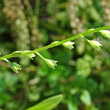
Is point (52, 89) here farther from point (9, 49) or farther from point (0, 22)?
point (0, 22)

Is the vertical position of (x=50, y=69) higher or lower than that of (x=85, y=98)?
higher

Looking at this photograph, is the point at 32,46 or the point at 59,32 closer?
the point at 32,46

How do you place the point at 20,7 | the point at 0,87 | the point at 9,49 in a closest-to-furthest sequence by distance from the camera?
1. the point at 0,87
2. the point at 20,7
3. the point at 9,49

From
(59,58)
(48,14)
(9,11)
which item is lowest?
(59,58)

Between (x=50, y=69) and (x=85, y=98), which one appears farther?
(x=50, y=69)

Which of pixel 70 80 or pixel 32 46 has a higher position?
pixel 32 46

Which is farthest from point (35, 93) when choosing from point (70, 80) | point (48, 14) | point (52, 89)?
point (48, 14)

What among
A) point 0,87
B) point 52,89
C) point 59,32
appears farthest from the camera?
point 59,32

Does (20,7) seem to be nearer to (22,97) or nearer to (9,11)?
(9,11)
